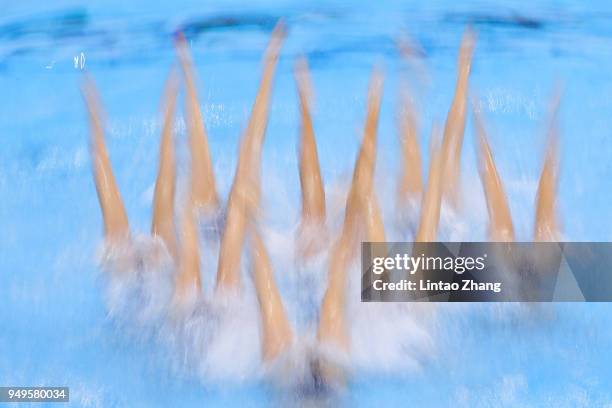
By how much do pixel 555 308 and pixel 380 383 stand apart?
1.15 feet

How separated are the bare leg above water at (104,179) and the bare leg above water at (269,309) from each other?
0.25 meters

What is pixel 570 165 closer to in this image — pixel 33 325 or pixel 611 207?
pixel 611 207

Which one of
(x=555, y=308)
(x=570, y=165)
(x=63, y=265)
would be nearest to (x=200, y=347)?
(x=63, y=265)

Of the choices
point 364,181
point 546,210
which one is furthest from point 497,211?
point 364,181

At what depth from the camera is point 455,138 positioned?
3.63ft

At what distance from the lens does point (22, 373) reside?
3.67 feet

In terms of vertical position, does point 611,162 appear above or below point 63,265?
above

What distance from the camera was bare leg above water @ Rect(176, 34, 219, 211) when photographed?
1109mm

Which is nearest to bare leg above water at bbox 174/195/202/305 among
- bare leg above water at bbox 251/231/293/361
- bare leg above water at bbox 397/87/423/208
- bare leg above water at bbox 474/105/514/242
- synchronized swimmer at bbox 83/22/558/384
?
synchronized swimmer at bbox 83/22/558/384

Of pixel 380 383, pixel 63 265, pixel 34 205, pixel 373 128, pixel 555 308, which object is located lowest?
pixel 380 383

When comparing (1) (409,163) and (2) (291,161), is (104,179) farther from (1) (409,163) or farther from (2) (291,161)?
(1) (409,163)

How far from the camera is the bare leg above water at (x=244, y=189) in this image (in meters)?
1.10

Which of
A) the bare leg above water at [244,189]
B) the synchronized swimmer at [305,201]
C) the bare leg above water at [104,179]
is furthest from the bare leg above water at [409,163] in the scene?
the bare leg above water at [104,179]

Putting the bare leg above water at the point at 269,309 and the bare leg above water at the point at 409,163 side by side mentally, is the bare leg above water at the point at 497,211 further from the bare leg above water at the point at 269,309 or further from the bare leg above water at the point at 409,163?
the bare leg above water at the point at 269,309
